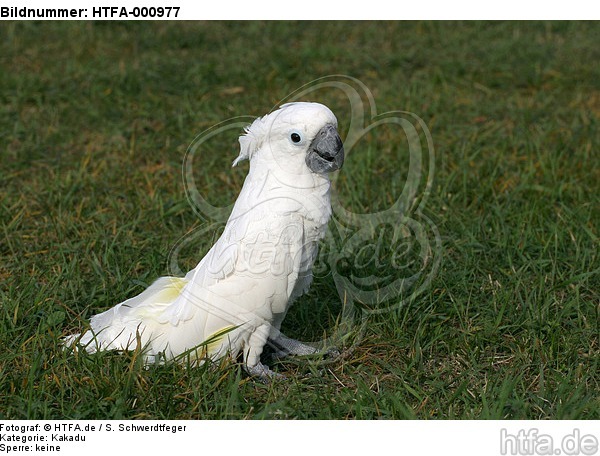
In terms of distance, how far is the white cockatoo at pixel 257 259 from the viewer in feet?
8.30

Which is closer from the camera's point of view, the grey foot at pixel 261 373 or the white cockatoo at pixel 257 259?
the white cockatoo at pixel 257 259

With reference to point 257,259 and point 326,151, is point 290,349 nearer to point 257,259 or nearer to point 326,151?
point 257,259

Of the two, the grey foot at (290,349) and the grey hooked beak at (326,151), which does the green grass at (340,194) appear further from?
the grey hooked beak at (326,151)

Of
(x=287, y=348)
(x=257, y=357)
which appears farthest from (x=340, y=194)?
(x=257, y=357)

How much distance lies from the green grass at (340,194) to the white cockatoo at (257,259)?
112 millimetres

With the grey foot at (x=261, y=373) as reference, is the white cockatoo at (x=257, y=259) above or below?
above

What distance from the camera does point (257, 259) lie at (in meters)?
2.54

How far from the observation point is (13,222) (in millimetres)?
3668

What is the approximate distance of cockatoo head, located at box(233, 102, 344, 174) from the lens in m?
2.49

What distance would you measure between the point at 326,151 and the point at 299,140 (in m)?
0.10

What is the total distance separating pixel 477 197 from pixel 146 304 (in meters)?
1.94

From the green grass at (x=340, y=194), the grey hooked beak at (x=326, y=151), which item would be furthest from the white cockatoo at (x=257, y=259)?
the green grass at (x=340, y=194)

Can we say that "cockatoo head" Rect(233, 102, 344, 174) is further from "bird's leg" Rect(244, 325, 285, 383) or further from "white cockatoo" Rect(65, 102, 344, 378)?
"bird's leg" Rect(244, 325, 285, 383)

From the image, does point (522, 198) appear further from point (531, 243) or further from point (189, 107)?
point (189, 107)
